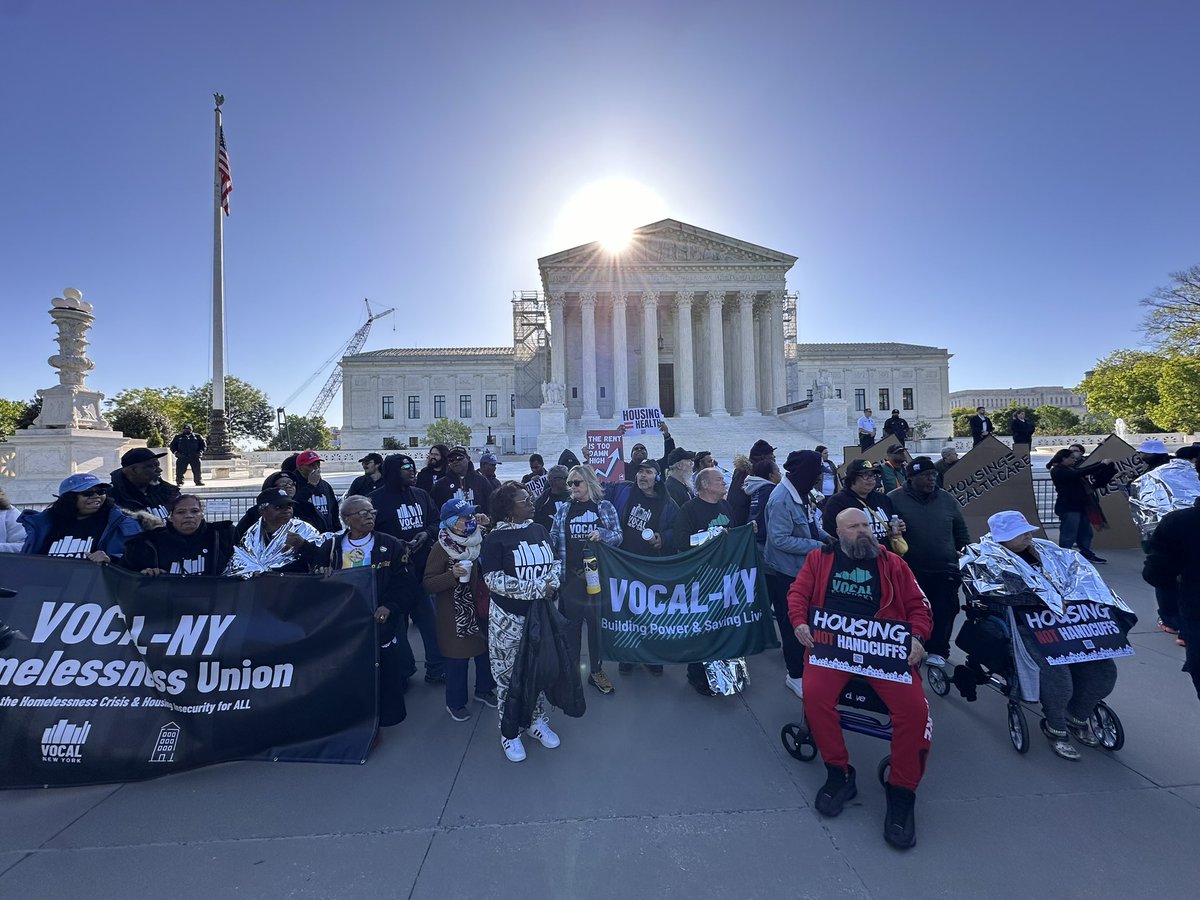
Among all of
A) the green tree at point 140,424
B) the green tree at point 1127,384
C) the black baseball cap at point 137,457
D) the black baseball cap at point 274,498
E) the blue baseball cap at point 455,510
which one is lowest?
the blue baseball cap at point 455,510

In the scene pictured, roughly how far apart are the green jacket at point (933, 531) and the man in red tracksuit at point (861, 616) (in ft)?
5.83

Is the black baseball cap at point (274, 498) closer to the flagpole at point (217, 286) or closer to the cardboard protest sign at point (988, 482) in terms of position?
the cardboard protest sign at point (988, 482)

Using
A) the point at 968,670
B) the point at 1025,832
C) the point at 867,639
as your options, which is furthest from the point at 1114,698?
the point at 867,639

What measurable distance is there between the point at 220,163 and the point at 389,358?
3680cm

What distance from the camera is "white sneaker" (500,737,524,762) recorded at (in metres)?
3.59

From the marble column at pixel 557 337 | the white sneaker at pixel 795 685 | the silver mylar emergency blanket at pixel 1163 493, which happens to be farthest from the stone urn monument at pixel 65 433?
the marble column at pixel 557 337

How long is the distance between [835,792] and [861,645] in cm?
80

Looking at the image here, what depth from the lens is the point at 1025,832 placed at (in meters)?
2.82

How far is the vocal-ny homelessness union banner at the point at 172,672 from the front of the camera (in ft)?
11.4

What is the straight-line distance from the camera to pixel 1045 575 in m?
3.58

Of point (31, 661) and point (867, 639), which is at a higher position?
point (867, 639)

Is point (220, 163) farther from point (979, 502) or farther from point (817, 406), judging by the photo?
point (817, 406)

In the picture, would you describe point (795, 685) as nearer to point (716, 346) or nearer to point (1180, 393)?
point (1180, 393)

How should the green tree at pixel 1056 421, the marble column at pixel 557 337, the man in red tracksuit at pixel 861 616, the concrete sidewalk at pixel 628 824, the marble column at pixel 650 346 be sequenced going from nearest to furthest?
the concrete sidewalk at pixel 628 824
the man in red tracksuit at pixel 861 616
the marble column at pixel 650 346
the marble column at pixel 557 337
the green tree at pixel 1056 421
